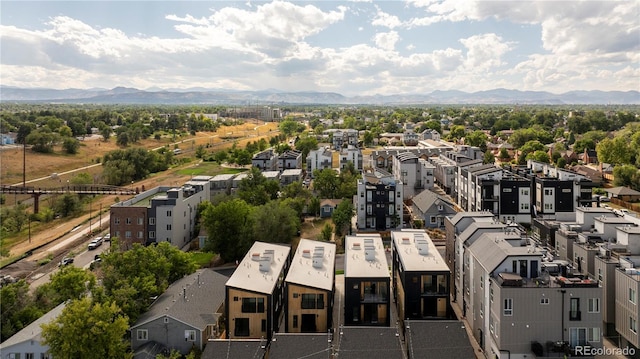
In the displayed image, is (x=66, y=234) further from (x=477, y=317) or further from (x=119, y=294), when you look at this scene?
(x=477, y=317)

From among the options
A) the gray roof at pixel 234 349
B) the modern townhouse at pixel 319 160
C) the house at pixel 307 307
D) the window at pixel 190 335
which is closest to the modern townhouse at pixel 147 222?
the window at pixel 190 335

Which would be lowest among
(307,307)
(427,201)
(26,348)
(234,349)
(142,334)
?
(26,348)

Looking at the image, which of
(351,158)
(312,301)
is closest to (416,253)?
(312,301)

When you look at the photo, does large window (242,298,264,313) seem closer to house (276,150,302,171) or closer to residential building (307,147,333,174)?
residential building (307,147,333,174)

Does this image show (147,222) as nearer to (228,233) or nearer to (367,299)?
(228,233)

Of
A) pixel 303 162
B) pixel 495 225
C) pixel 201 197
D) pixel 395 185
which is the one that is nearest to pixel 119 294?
pixel 495 225
